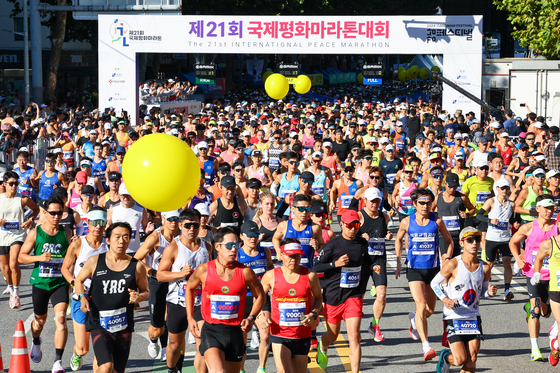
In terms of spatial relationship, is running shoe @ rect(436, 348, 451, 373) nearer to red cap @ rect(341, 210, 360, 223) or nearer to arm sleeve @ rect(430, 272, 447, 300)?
arm sleeve @ rect(430, 272, 447, 300)

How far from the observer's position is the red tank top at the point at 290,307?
23.3 feet

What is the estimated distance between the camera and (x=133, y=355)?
8.83 metres

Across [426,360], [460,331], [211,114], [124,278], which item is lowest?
[426,360]

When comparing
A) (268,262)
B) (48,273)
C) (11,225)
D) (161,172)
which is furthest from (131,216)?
(161,172)

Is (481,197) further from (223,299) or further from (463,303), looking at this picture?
(223,299)

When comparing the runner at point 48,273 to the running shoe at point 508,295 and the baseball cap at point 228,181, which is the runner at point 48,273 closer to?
the baseball cap at point 228,181

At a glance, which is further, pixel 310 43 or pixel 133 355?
pixel 310 43

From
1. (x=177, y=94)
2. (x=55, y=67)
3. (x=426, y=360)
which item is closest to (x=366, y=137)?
(x=426, y=360)

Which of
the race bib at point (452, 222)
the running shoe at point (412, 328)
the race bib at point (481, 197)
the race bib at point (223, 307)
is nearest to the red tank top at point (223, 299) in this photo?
the race bib at point (223, 307)

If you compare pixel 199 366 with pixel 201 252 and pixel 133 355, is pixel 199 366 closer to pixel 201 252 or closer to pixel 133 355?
pixel 201 252

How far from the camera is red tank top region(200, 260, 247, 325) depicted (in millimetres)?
6898

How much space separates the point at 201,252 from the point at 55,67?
34.0 metres

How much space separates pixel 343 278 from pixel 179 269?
1622 millimetres

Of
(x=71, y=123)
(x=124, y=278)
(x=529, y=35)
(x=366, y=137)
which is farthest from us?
(x=529, y=35)
